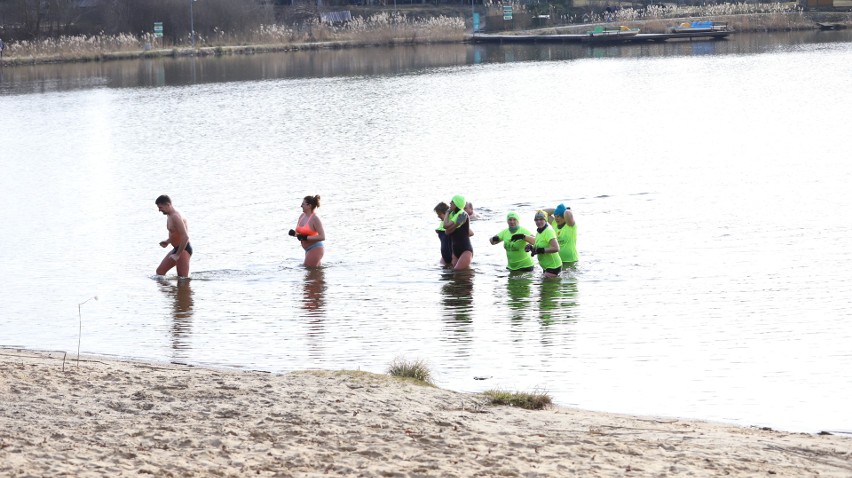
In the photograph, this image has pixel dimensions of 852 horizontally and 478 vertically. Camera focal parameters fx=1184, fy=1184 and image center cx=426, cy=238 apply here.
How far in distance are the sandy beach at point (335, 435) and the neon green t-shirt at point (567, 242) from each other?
7893mm

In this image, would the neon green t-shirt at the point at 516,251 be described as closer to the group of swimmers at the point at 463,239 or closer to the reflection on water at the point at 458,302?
the group of swimmers at the point at 463,239

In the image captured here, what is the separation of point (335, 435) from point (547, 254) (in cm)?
929

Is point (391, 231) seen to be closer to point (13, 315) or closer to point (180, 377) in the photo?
point (13, 315)

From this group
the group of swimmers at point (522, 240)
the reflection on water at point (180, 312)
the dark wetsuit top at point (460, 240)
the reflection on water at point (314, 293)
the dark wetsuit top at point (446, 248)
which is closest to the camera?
the reflection on water at point (180, 312)

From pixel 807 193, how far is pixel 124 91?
150 ft

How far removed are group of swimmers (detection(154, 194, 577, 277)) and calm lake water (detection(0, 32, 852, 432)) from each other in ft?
1.18

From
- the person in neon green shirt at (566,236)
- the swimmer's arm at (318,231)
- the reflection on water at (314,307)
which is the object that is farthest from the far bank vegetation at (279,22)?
the person in neon green shirt at (566,236)

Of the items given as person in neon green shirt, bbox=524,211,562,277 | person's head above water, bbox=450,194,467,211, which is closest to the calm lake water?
person in neon green shirt, bbox=524,211,562,277

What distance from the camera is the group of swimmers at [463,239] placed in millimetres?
18453

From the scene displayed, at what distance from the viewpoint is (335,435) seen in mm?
9594

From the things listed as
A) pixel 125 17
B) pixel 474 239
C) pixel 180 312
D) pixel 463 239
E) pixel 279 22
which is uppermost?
pixel 125 17

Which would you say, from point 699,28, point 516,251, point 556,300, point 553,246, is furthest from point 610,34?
point 556,300

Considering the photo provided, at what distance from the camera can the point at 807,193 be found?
26.8 metres

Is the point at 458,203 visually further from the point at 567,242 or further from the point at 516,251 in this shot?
the point at 567,242
